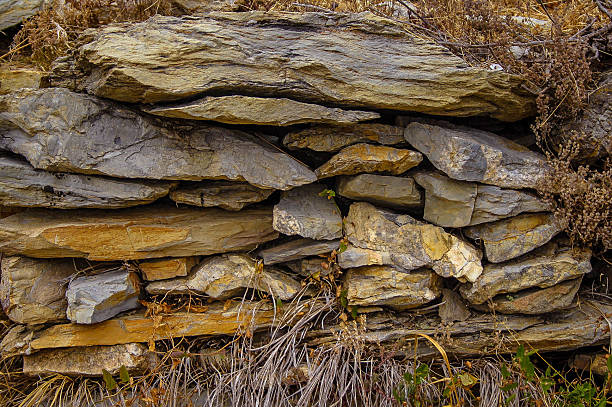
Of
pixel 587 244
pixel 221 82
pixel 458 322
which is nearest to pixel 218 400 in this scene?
pixel 458 322

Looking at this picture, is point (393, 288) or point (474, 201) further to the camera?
point (393, 288)

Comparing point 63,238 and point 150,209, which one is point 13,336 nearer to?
point 63,238

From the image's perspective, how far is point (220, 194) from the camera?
3146mm

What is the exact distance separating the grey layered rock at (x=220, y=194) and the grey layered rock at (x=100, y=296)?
0.68 m

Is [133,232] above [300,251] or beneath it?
above

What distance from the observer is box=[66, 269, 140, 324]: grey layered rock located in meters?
2.97

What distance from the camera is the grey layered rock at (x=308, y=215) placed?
10.1ft

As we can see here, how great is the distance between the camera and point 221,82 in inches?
105

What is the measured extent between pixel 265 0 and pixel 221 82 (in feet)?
4.64

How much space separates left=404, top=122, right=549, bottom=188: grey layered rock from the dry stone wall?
0.04 ft

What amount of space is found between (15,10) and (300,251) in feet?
9.66

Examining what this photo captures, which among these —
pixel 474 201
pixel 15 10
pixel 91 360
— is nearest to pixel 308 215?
pixel 474 201

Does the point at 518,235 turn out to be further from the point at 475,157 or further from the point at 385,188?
the point at 385,188

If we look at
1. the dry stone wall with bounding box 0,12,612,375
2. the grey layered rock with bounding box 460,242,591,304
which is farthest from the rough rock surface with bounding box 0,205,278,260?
the grey layered rock with bounding box 460,242,591,304
